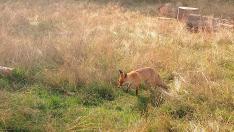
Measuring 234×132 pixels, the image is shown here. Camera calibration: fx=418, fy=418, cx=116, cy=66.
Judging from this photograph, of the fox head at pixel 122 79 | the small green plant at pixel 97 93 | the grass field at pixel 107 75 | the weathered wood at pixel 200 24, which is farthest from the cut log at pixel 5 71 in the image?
the weathered wood at pixel 200 24

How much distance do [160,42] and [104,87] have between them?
305cm

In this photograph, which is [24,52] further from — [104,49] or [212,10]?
[212,10]

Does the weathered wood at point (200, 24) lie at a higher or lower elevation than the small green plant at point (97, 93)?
higher

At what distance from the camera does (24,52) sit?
780 centimetres

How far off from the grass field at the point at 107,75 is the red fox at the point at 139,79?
0.16 m

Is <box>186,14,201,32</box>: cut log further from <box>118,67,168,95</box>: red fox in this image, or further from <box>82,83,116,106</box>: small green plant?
<box>82,83,116,106</box>: small green plant

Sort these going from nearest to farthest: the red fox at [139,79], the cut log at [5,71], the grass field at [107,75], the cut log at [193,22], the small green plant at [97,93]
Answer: the grass field at [107,75], the small green plant at [97,93], the red fox at [139,79], the cut log at [5,71], the cut log at [193,22]

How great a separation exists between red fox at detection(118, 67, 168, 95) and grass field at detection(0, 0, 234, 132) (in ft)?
0.51

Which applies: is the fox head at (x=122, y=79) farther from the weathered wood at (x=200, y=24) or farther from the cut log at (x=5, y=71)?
the weathered wood at (x=200, y=24)

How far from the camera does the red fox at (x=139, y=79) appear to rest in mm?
6672

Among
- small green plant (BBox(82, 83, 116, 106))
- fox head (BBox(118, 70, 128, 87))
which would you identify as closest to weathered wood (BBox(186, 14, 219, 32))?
fox head (BBox(118, 70, 128, 87))

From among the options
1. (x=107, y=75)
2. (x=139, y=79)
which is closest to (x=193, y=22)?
(x=107, y=75)

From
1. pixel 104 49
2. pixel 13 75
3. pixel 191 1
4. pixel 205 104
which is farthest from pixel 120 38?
pixel 191 1

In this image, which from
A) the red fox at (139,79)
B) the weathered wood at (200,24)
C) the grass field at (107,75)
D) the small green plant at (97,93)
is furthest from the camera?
the weathered wood at (200,24)
